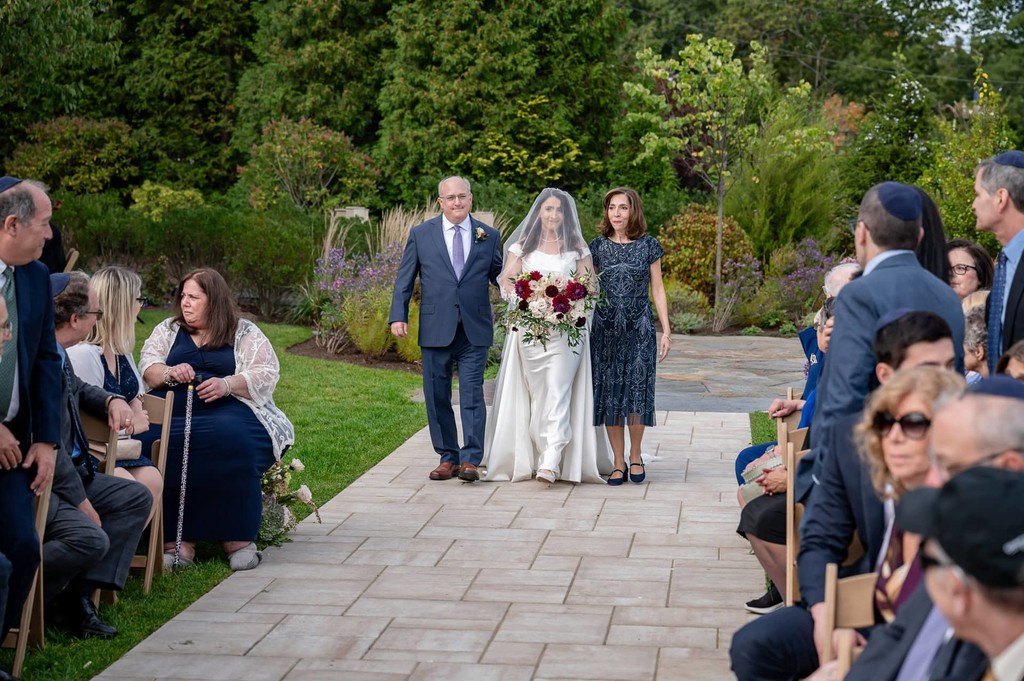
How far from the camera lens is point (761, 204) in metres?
21.2

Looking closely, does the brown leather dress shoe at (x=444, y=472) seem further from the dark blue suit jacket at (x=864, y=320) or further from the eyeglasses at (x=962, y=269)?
the dark blue suit jacket at (x=864, y=320)

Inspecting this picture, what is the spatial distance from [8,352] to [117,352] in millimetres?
1489

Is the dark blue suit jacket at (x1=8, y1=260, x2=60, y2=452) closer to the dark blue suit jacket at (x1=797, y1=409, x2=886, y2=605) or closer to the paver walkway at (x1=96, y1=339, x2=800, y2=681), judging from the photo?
the paver walkway at (x1=96, y1=339, x2=800, y2=681)

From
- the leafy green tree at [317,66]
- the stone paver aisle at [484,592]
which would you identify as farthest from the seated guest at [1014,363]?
the leafy green tree at [317,66]

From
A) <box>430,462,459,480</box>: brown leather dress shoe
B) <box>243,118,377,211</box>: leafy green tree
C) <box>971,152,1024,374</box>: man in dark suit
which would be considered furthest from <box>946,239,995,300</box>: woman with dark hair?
<box>243,118,377,211</box>: leafy green tree

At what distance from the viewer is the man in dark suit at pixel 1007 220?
17.0ft

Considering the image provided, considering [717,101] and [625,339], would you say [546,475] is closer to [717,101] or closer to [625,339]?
[625,339]

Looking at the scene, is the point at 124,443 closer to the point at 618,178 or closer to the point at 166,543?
the point at 166,543

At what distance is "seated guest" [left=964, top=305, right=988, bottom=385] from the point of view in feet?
18.7

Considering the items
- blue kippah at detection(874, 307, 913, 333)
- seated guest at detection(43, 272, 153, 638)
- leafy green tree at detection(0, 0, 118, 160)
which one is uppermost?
leafy green tree at detection(0, 0, 118, 160)

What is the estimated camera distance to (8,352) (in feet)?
15.7

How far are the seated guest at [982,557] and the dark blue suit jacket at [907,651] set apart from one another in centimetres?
27

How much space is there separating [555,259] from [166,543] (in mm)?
3487

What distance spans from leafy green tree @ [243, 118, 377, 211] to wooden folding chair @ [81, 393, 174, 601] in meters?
19.6
